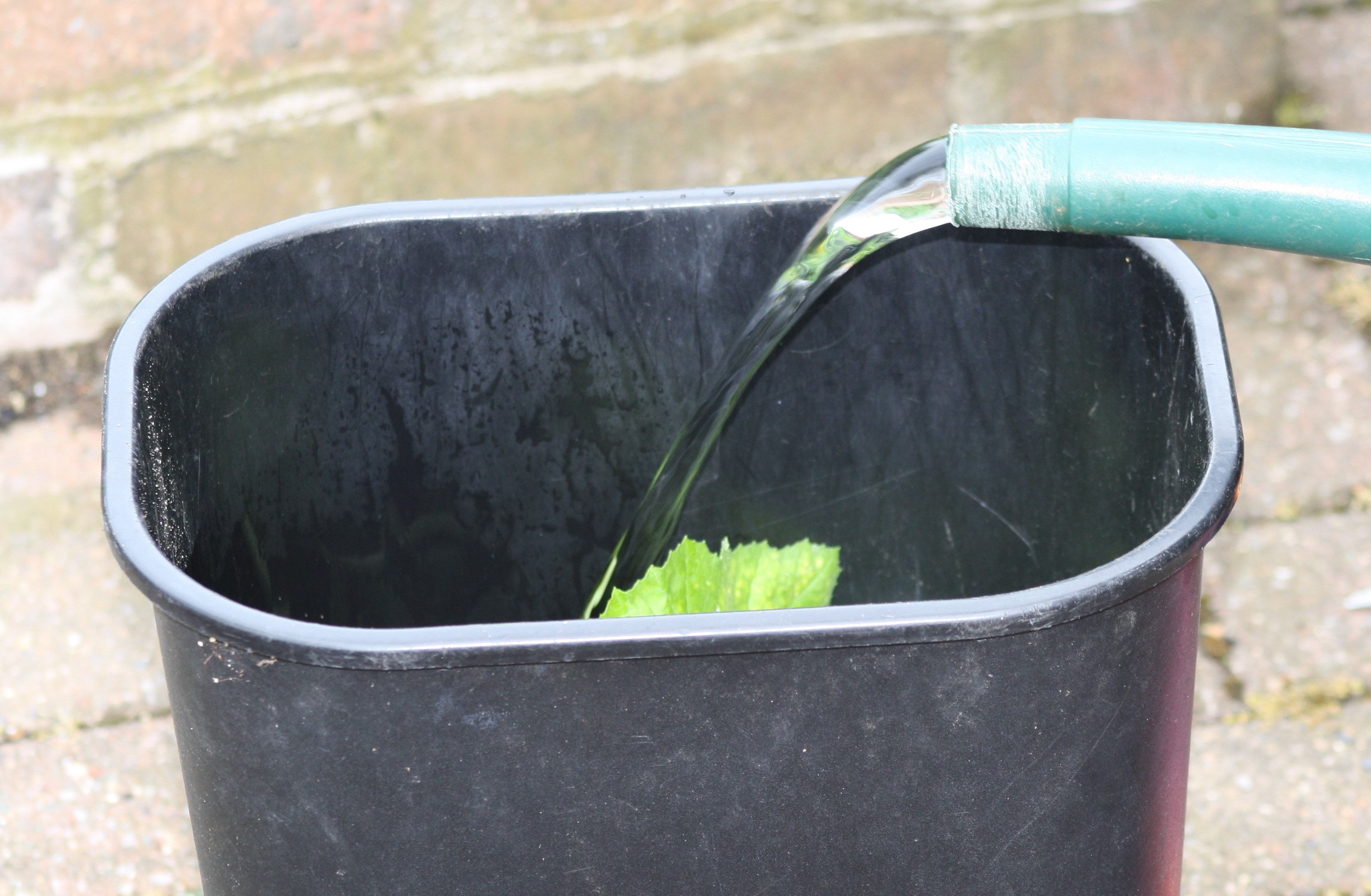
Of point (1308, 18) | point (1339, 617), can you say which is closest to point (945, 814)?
point (1339, 617)

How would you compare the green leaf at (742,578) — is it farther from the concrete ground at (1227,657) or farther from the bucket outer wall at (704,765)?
the concrete ground at (1227,657)

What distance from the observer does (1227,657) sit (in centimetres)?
156

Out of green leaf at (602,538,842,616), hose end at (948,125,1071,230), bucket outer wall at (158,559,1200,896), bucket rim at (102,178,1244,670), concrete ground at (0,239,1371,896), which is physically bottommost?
concrete ground at (0,239,1371,896)

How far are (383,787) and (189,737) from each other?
117 mm

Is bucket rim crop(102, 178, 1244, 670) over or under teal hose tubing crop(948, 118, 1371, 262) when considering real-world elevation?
under

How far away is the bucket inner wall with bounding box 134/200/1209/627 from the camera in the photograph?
0.94 metres

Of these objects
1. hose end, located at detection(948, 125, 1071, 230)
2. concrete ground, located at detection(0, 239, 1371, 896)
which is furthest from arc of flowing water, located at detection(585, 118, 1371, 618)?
concrete ground, located at detection(0, 239, 1371, 896)

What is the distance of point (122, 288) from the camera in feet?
6.62

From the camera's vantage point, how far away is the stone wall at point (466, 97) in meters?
1.88

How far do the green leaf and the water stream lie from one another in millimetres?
29

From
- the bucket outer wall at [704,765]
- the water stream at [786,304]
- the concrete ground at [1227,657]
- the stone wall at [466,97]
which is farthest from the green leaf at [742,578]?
the stone wall at [466,97]

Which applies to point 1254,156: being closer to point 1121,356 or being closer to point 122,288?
point 1121,356

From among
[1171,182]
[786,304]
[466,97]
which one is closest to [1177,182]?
[1171,182]

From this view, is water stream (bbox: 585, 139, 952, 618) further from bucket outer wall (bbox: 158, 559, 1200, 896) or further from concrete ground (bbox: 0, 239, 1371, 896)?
concrete ground (bbox: 0, 239, 1371, 896)
